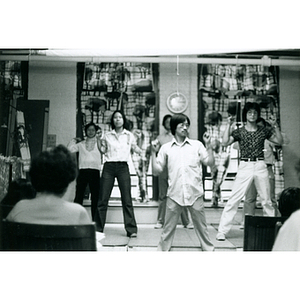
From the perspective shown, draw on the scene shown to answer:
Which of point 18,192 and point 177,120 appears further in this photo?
point 177,120

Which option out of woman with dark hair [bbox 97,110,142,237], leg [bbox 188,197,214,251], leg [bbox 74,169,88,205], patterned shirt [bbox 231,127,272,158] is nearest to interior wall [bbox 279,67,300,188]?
patterned shirt [bbox 231,127,272,158]

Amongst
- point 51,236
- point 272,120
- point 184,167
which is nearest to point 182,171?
point 184,167

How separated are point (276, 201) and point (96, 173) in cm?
116

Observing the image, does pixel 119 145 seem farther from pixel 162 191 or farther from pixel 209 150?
pixel 209 150

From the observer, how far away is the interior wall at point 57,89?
91.5 inches

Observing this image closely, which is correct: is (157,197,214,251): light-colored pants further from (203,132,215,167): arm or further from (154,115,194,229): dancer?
(203,132,215,167): arm

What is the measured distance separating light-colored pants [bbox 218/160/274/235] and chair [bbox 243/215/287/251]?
0.22 meters

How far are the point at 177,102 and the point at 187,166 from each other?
1.41 feet

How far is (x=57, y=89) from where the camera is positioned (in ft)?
7.66

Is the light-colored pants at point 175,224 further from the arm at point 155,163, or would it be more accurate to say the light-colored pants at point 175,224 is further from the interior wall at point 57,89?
the interior wall at point 57,89

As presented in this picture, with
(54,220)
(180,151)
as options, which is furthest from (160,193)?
(54,220)

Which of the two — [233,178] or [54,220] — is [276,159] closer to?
[233,178]

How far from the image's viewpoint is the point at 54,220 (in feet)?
6.29

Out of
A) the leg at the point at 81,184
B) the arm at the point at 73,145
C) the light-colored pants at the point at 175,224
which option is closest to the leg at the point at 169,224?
the light-colored pants at the point at 175,224
